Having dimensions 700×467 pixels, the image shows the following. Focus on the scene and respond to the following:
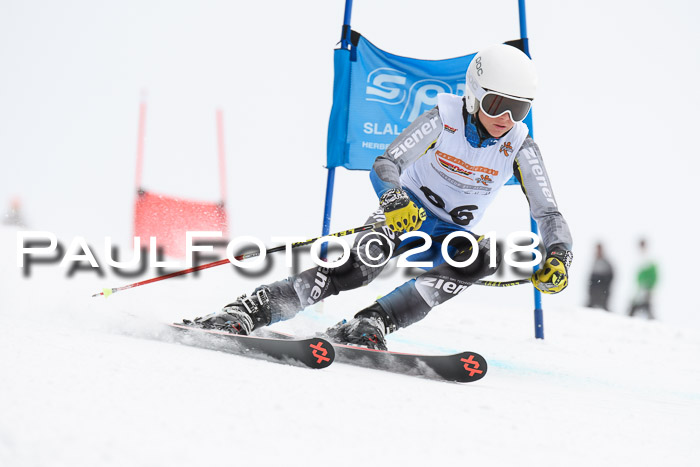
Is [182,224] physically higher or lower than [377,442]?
lower

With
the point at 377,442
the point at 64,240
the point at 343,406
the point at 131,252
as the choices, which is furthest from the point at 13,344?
the point at 131,252

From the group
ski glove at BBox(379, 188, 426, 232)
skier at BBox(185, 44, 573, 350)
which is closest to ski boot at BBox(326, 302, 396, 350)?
skier at BBox(185, 44, 573, 350)

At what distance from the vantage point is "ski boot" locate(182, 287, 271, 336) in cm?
268

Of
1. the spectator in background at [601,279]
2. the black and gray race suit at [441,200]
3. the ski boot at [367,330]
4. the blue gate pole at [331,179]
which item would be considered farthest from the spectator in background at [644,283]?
the ski boot at [367,330]

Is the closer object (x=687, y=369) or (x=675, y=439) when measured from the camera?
(x=675, y=439)

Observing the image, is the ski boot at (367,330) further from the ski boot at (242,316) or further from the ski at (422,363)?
the ski boot at (242,316)

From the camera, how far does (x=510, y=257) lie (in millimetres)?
2994

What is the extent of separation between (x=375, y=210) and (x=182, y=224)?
16.6ft

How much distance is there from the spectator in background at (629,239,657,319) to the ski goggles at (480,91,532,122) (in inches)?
240

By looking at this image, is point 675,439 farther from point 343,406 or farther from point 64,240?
point 64,240

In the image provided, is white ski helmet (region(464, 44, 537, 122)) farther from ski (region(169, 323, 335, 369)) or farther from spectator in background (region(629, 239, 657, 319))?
spectator in background (region(629, 239, 657, 319))

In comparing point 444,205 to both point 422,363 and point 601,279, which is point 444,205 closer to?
point 422,363

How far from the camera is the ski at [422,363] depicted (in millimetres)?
2379

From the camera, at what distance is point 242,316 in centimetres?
275
